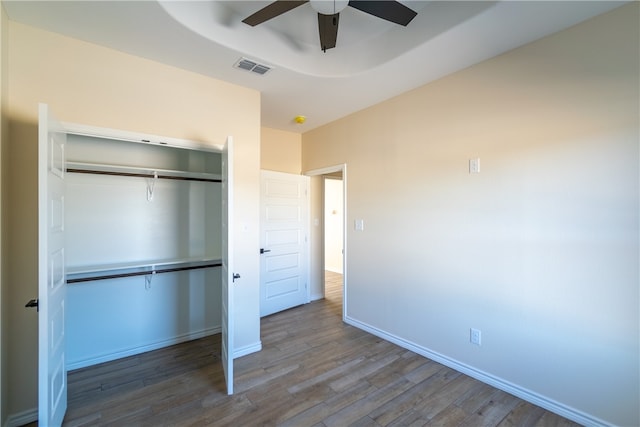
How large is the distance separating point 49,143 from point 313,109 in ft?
8.58

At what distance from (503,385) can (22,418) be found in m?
3.69

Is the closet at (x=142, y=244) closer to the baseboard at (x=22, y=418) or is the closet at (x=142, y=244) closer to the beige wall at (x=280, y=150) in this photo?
the baseboard at (x=22, y=418)

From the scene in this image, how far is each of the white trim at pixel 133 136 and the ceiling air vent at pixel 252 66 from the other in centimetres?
77

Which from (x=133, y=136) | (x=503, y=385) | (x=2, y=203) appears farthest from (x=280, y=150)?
(x=503, y=385)

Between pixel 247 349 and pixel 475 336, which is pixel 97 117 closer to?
pixel 247 349

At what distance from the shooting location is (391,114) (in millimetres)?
3230

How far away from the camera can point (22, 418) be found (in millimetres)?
1989

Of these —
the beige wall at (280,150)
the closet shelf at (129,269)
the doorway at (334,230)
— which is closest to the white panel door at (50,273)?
the closet shelf at (129,269)

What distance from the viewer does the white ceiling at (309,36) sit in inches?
73.7

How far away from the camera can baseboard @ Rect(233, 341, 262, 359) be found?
115 inches

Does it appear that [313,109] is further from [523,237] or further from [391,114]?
[523,237]

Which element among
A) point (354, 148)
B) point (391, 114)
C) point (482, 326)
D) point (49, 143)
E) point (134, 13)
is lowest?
point (482, 326)

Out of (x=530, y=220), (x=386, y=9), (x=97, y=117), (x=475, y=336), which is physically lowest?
(x=475, y=336)

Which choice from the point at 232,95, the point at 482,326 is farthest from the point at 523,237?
the point at 232,95
